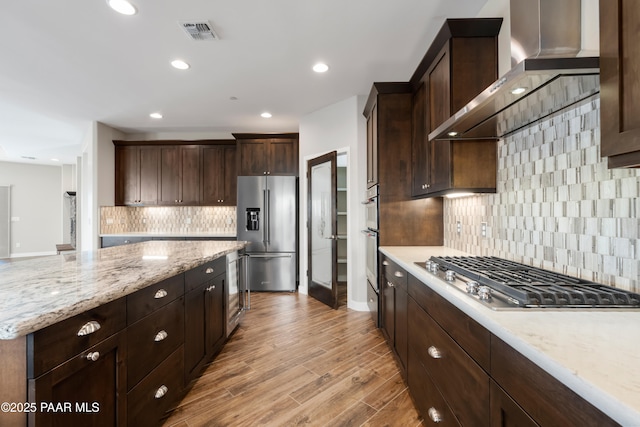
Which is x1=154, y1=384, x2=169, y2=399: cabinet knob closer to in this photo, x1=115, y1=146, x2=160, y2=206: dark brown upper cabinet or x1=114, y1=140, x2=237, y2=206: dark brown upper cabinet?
x1=114, y1=140, x2=237, y2=206: dark brown upper cabinet

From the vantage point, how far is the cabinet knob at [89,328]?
1038 millimetres

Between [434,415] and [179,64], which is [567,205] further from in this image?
[179,64]

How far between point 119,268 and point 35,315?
2.61 ft

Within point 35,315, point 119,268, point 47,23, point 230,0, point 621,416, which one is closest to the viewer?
point 621,416

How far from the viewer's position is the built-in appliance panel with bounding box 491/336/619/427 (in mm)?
590

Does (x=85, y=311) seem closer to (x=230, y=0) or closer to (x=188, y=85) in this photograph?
(x=230, y=0)

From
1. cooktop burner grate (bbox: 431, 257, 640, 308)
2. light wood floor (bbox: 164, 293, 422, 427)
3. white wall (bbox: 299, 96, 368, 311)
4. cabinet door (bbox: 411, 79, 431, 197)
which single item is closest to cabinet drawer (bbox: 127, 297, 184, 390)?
light wood floor (bbox: 164, 293, 422, 427)

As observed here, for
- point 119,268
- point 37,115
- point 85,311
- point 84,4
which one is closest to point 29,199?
point 37,115

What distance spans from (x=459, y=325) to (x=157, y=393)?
1570mm

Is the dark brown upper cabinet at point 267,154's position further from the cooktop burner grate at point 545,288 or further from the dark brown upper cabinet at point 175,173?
the cooktop burner grate at point 545,288

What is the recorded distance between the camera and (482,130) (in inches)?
69.2

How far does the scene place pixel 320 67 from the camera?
3061 millimetres

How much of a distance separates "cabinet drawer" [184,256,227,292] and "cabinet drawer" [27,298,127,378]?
640 mm

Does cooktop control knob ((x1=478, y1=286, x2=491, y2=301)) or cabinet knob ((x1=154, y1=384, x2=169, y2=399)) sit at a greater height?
cooktop control knob ((x1=478, y1=286, x2=491, y2=301))
